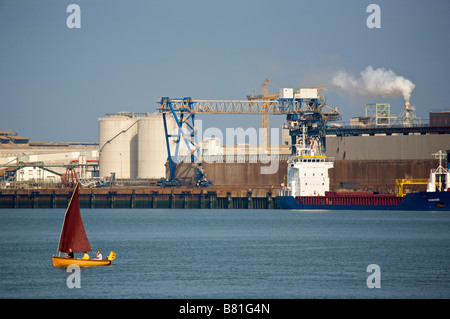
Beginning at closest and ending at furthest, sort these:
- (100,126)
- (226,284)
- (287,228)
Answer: (226,284) → (287,228) → (100,126)

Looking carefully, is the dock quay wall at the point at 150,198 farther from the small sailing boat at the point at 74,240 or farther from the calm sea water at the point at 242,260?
the small sailing boat at the point at 74,240

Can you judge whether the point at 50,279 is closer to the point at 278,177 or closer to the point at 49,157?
the point at 278,177

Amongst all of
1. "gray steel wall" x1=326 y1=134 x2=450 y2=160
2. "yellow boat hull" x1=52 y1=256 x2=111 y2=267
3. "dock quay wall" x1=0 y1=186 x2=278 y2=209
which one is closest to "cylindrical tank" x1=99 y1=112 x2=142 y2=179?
"dock quay wall" x1=0 y1=186 x2=278 y2=209

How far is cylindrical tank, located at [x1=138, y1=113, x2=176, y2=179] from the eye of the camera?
340ft

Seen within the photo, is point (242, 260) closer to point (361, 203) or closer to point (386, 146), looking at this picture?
point (361, 203)

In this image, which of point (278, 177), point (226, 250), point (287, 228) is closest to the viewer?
point (226, 250)

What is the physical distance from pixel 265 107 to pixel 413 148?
19.0 meters

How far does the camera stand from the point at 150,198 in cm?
9212

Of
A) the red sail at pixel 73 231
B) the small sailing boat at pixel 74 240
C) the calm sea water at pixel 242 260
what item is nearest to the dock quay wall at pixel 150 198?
the calm sea water at pixel 242 260

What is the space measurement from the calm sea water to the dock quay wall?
2246 centimetres

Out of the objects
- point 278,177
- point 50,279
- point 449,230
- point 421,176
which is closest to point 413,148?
point 421,176

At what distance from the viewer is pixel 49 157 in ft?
413

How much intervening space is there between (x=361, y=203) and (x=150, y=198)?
26.5 metres

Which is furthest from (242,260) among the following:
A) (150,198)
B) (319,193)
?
(150,198)
